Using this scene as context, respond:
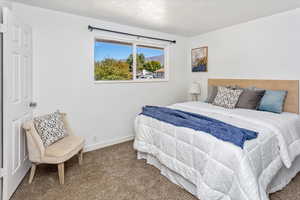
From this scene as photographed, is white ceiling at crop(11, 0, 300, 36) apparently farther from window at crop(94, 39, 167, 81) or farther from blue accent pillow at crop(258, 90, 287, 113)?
blue accent pillow at crop(258, 90, 287, 113)

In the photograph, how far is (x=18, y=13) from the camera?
2381 millimetres

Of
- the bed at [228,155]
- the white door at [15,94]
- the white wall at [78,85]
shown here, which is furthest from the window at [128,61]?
the bed at [228,155]

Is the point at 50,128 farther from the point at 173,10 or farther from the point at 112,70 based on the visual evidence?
the point at 173,10

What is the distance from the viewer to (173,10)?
2.62 m

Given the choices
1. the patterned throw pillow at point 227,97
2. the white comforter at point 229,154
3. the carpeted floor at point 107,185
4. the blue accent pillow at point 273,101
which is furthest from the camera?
the patterned throw pillow at point 227,97

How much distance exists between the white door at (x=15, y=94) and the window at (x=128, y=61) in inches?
45.5

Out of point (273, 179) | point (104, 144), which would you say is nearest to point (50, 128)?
point (104, 144)

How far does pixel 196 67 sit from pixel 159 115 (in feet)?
7.26

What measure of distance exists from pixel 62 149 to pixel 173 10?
2.47 metres

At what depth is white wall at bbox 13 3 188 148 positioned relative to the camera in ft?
8.36

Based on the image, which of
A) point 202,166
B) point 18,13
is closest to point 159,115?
point 202,166

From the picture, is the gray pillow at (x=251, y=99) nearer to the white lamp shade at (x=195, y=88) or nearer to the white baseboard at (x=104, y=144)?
the white lamp shade at (x=195, y=88)

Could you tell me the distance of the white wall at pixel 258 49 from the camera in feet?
8.58

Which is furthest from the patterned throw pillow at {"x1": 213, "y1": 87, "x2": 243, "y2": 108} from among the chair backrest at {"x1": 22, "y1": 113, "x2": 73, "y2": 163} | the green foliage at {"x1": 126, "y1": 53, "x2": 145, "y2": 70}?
the chair backrest at {"x1": 22, "y1": 113, "x2": 73, "y2": 163}
